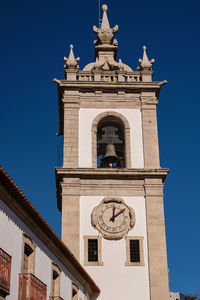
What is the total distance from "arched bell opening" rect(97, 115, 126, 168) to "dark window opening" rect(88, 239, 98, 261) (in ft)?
12.4

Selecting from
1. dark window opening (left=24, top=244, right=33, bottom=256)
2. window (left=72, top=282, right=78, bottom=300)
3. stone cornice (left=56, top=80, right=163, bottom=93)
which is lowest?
window (left=72, top=282, right=78, bottom=300)

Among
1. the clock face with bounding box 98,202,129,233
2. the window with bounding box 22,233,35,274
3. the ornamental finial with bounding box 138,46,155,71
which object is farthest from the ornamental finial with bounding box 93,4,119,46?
the window with bounding box 22,233,35,274

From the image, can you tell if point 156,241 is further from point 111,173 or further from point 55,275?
point 55,275

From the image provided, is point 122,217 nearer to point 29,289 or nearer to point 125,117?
point 125,117

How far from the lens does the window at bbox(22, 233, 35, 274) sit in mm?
12443

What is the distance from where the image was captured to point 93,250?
21.9m

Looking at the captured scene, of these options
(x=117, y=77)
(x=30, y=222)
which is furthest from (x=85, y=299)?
(x=117, y=77)

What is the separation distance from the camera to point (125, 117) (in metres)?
24.9

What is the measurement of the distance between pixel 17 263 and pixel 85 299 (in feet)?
27.7

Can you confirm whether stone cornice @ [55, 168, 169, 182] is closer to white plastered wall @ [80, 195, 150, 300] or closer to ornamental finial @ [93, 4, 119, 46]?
white plastered wall @ [80, 195, 150, 300]

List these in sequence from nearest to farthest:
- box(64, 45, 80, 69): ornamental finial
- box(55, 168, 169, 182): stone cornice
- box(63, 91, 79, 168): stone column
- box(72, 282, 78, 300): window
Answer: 1. box(72, 282, 78, 300): window
2. box(55, 168, 169, 182): stone cornice
3. box(63, 91, 79, 168): stone column
4. box(64, 45, 80, 69): ornamental finial

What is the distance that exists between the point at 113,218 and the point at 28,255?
32.6ft

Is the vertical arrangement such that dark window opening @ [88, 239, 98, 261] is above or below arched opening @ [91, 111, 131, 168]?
below

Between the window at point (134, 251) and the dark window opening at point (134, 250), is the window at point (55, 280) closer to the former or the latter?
the window at point (134, 251)
